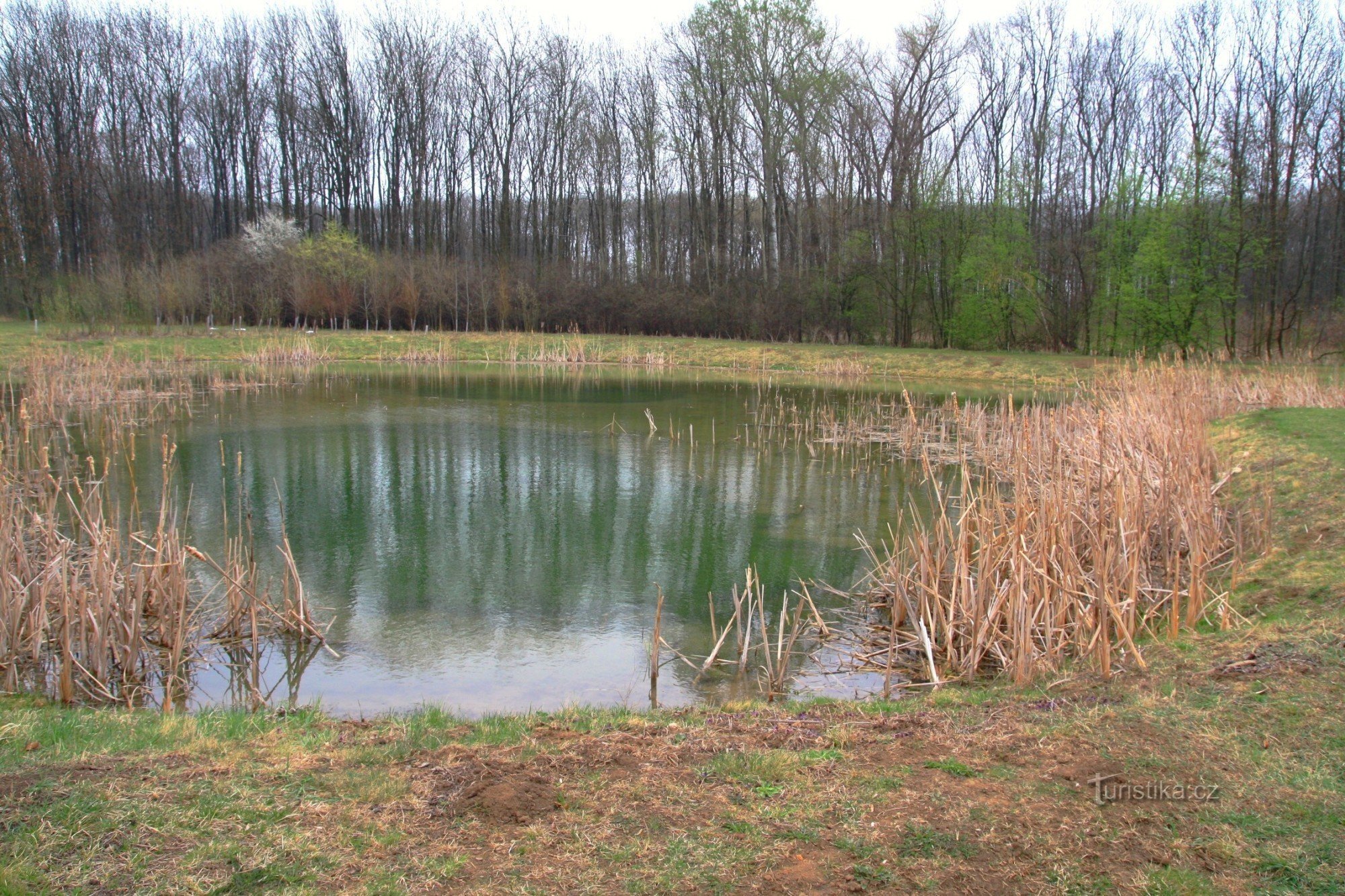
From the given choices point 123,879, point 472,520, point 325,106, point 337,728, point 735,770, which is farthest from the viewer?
point 325,106

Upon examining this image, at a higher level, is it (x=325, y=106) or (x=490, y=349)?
(x=325, y=106)

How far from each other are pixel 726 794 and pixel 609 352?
1186 inches

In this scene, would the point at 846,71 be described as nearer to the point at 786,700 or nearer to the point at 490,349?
the point at 490,349

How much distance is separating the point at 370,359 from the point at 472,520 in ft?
71.8

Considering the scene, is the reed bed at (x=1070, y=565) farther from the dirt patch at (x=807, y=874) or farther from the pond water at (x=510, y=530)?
the dirt patch at (x=807, y=874)

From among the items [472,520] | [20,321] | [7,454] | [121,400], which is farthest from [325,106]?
[472,520]

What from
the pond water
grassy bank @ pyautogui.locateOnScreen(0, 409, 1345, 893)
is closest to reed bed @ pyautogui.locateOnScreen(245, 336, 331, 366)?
the pond water

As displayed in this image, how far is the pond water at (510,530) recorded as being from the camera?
5957mm

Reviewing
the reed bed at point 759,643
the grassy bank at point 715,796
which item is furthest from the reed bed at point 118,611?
the reed bed at point 759,643

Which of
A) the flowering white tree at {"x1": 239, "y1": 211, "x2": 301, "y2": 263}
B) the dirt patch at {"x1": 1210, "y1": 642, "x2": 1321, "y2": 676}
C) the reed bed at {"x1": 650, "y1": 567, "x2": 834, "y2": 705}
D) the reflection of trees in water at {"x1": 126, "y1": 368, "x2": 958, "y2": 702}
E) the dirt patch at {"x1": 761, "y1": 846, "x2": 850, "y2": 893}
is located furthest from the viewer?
the flowering white tree at {"x1": 239, "y1": 211, "x2": 301, "y2": 263}

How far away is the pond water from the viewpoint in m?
5.96

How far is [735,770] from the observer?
368 cm

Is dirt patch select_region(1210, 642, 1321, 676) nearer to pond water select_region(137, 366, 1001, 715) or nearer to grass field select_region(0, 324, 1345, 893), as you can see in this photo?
grass field select_region(0, 324, 1345, 893)

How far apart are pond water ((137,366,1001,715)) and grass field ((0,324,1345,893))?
49.5 inches
